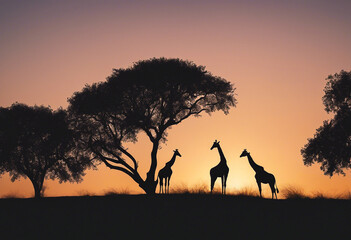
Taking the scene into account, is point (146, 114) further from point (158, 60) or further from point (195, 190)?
point (195, 190)

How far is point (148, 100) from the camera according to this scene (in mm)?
42219

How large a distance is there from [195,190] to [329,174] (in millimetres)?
15429

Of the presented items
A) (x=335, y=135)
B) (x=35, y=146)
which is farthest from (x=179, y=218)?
(x=35, y=146)

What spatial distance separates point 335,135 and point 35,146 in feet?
104

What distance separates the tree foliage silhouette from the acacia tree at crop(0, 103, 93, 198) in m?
23.4

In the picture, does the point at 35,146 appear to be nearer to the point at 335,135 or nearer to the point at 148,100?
the point at 148,100

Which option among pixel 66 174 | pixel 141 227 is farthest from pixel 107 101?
pixel 141 227

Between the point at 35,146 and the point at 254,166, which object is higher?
the point at 35,146

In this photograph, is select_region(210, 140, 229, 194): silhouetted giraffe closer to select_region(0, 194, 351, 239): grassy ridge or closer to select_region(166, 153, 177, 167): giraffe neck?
select_region(0, 194, 351, 239): grassy ridge

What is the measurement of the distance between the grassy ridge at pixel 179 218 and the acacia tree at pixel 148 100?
14.4m

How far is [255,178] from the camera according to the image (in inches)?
1009

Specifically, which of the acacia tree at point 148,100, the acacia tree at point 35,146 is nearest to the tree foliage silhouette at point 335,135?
the acacia tree at point 148,100

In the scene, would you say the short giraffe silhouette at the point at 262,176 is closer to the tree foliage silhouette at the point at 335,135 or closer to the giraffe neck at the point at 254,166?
the giraffe neck at the point at 254,166

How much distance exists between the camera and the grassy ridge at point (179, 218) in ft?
57.5
